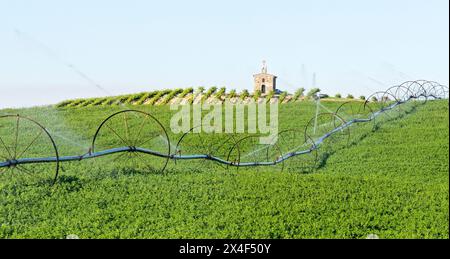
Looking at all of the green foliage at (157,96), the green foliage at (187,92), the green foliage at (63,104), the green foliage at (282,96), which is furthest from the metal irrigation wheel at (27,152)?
the green foliage at (282,96)

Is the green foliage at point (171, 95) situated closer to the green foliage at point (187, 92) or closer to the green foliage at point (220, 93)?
the green foliage at point (187, 92)

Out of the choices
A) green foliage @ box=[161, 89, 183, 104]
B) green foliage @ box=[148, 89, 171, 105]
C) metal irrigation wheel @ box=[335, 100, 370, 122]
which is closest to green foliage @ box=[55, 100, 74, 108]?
green foliage @ box=[148, 89, 171, 105]

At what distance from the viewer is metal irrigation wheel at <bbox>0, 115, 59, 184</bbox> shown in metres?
4.20

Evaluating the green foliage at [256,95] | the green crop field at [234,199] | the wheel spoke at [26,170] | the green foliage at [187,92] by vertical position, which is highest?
the green foliage at [187,92]

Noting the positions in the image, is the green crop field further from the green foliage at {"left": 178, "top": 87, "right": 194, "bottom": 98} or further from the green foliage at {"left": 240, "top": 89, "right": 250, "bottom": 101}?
the green foliage at {"left": 178, "top": 87, "right": 194, "bottom": 98}

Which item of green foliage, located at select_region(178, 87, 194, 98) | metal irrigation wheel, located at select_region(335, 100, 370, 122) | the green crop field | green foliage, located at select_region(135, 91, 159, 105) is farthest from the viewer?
green foliage, located at select_region(135, 91, 159, 105)

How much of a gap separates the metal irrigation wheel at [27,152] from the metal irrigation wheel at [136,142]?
1.65 ft

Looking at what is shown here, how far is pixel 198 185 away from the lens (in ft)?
16.2

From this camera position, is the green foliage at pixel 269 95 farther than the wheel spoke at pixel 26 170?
Yes

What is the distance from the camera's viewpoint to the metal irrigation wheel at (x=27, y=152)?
13.8 ft

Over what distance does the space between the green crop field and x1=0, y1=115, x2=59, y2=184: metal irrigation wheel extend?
0.24 ft

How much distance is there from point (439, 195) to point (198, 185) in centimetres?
249
